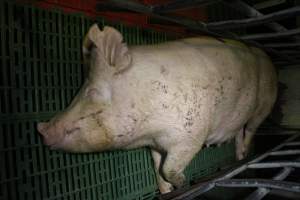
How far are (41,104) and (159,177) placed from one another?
764 millimetres

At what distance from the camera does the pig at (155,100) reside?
1.28m

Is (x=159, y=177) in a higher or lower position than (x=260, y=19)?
lower

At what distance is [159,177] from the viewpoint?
178 centimetres

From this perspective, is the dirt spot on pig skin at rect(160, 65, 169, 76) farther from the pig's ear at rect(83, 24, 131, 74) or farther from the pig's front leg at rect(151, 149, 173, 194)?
the pig's front leg at rect(151, 149, 173, 194)

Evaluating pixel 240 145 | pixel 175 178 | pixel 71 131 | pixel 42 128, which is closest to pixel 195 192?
pixel 175 178

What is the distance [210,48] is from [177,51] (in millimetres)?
264

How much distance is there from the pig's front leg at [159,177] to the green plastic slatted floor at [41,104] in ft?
0.56

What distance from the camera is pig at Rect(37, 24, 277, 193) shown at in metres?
1.28

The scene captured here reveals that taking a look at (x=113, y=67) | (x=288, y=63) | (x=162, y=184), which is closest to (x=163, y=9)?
(x=113, y=67)

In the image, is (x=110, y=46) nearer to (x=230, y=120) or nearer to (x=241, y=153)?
(x=230, y=120)

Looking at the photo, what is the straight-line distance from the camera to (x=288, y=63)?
2.78 metres

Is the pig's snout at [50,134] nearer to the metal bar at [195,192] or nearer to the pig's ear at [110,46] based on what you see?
the pig's ear at [110,46]

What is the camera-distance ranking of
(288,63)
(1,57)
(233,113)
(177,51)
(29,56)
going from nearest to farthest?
(1,57) → (29,56) → (177,51) → (233,113) → (288,63)

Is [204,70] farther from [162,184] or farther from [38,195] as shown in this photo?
[38,195]
